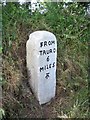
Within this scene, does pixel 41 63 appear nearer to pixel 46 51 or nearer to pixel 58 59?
pixel 46 51

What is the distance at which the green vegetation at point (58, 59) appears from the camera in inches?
114

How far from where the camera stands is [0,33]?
3.00 metres

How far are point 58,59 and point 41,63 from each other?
54cm

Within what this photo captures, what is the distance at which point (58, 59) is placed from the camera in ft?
11.3

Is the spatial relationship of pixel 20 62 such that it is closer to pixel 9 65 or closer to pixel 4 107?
pixel 9 65

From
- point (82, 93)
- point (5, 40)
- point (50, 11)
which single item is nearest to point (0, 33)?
point (5, 40)

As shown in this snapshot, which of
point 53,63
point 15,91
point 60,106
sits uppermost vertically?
point 53,63

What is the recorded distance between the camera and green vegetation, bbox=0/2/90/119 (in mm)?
2900

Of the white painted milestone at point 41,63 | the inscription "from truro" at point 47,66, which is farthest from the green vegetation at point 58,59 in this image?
the inscription "from truro" at point 47,66

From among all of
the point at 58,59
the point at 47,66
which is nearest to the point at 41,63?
the point at 47,66

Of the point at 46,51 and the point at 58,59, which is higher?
the point at 46,51

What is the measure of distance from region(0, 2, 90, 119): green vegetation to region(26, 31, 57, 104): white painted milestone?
3.8 inches

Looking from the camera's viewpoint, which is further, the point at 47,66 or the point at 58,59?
the point at 58,59

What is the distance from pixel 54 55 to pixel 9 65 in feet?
1.64
